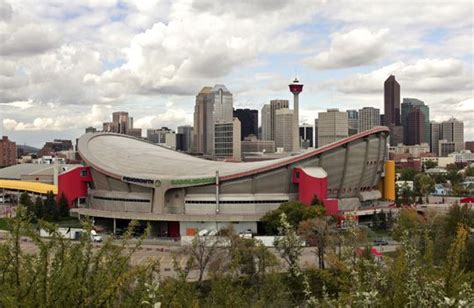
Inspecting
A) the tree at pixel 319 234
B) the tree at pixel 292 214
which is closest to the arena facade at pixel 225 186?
the tree at pixel 292 214

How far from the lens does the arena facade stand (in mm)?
63969

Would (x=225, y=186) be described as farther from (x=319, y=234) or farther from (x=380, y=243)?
(x=319, y=234)

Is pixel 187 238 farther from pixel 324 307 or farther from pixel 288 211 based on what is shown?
pixel 324 307

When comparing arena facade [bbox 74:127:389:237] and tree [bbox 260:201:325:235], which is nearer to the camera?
tree [bbox 260:201:325:235]

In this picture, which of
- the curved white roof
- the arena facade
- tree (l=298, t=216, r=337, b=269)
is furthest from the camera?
the curved white roof

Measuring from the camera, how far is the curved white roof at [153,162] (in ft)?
218

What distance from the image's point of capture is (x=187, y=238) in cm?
5644

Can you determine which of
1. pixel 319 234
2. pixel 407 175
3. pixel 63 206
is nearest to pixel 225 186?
pixel 63 206

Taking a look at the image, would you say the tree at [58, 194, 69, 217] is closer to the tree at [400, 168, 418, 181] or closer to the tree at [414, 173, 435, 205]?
the tree at [414, 173, 435, 205]

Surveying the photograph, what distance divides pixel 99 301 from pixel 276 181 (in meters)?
56.2

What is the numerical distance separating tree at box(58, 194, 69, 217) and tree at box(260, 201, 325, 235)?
27.9 meters

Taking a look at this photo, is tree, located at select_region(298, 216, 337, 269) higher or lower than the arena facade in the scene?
lower

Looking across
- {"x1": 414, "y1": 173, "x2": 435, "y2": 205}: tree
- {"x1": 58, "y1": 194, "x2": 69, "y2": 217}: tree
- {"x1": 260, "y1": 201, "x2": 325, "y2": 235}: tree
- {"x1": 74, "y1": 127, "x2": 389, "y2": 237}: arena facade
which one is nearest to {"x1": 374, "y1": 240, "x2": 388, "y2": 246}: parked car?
{"x1": 260, "y1": 201, "x2": 325, "y2": 235}: tree

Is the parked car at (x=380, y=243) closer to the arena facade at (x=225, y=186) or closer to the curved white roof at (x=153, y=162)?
the arena facade at (x=225, y=186)
